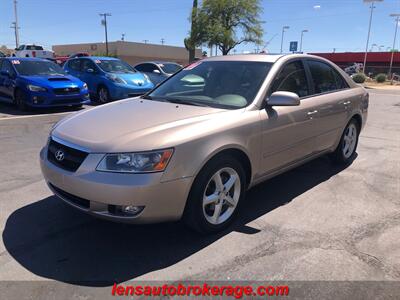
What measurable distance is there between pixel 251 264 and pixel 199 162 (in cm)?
93

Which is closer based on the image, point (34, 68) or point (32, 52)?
point (34, 68)

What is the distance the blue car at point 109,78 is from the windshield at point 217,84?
291 inches

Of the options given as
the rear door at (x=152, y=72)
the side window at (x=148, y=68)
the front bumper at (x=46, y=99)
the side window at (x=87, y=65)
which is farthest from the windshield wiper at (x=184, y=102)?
the side window at (x=148, y=68)

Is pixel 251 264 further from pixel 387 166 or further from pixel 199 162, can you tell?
pixel 387 166

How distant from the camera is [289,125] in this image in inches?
170

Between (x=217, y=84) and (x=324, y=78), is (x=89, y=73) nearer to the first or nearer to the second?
(x=324, y=78)

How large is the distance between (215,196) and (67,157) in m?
1.34

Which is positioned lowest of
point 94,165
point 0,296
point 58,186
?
point 0,296

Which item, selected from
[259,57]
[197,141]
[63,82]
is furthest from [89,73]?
[197,141]

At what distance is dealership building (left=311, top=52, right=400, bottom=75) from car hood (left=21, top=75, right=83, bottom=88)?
56.1 m

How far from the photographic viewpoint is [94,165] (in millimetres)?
3105

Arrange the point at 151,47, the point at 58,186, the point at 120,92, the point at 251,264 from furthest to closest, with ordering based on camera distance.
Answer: the point at 151,47, the point at 120,92, the point at 58,186, the point at 251,264

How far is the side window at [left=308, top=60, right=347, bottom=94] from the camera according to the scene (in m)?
5.07

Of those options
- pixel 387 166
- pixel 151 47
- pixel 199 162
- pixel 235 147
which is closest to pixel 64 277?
pixel 199 162
